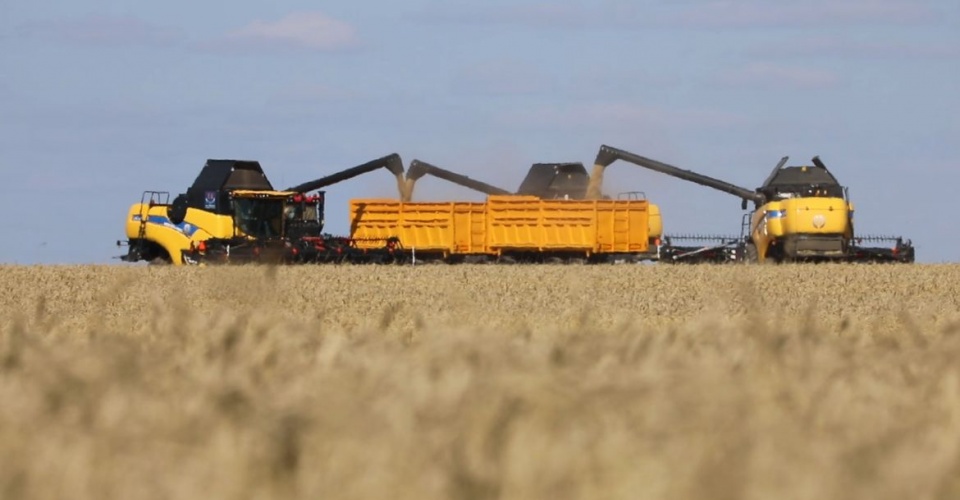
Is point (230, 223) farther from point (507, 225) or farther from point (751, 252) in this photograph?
point (751, 252)

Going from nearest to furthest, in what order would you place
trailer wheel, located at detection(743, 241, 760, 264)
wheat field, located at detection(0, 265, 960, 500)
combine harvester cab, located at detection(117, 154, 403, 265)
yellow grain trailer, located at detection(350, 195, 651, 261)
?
wheat field, located at detection(0, 265, 960, 500) < combine harvester cab, located at detection(117, 154, 403, 265) < yellow grain trailer, located at detection(350, 195, 651, 261) < trailer wheel, located at detection(743, 241, 760, 264)

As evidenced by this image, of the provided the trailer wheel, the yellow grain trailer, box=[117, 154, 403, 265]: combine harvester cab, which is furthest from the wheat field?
the trailer wheel

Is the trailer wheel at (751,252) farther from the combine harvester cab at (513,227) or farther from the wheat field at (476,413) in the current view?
the wheat field at (476,413)

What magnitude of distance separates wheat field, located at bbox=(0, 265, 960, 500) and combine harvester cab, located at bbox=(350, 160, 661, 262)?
122ft

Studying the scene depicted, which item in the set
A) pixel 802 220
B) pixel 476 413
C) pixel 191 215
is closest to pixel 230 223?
pixel 191 215

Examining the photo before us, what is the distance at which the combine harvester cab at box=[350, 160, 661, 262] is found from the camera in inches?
1729

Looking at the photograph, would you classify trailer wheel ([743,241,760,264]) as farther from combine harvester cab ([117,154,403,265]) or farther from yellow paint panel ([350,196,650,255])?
combine harvester cab ([117,154,403,265])

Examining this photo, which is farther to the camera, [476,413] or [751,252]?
[751,252]

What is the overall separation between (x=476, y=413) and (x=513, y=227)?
132ft

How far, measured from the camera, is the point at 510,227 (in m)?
44.4

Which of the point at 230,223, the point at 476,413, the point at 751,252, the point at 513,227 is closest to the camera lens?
the point at 476,413

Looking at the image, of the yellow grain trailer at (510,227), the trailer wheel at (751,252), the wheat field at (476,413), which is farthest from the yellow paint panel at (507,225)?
the wheat field at (476,413)

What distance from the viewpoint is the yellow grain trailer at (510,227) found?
43.9m

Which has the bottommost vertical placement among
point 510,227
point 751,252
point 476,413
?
point 751,252
